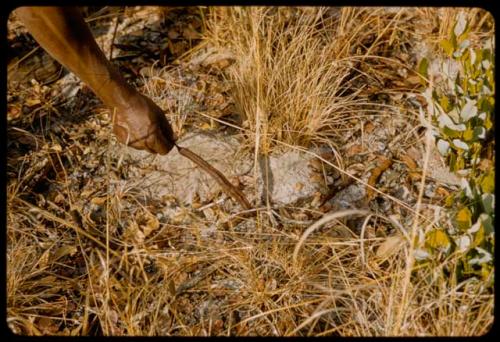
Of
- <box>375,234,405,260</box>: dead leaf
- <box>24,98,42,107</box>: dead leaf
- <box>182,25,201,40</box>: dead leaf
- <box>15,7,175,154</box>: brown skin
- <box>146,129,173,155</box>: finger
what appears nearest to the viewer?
<box>15,7,175,154</box>: brown skin

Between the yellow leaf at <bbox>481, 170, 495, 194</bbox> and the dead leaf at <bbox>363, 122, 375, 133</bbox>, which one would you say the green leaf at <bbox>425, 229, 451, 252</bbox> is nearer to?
the yellow leaf at <bbox>481, 170, 495, 194</bbox>

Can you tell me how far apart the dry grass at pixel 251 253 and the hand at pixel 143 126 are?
150 millimetres

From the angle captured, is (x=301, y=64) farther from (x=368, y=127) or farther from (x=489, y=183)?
(x=489, y=183)

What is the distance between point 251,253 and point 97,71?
0.73 meters

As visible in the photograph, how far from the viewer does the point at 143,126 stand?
190 cm

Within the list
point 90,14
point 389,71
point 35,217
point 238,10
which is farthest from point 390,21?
point 35,217

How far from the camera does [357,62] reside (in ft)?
7.93

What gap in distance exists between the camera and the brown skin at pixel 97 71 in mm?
1597

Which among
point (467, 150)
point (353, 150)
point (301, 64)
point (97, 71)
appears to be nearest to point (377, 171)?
point (353, 150)

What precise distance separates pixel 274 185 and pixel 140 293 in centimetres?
64

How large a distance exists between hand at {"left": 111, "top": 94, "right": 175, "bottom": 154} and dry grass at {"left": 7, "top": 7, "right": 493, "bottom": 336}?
150 millimetres

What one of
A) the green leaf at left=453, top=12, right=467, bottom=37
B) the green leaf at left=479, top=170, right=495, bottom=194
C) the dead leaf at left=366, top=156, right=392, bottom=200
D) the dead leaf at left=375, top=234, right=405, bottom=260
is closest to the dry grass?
the dead leaf at left=375, top=234, right=405, bottom=260

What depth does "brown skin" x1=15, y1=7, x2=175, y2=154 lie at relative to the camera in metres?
1.60

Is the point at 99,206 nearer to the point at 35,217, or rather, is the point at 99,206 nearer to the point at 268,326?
the point at 35,217
